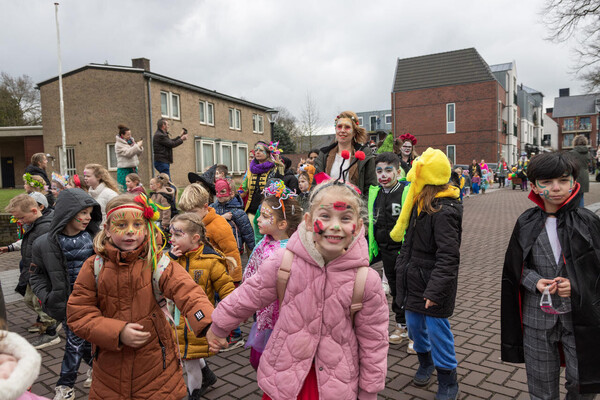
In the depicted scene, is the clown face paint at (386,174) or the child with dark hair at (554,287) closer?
the child with dark hair at (554,287)

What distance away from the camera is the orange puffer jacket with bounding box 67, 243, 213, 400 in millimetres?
2527

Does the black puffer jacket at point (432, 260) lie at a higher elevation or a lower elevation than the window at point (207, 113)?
lower

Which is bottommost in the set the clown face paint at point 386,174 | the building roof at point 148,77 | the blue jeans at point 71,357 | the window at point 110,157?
the blue jeans at point 71,357

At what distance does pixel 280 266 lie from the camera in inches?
90.9

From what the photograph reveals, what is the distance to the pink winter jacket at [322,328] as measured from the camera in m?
2.18

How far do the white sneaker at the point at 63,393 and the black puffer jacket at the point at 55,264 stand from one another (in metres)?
0.55

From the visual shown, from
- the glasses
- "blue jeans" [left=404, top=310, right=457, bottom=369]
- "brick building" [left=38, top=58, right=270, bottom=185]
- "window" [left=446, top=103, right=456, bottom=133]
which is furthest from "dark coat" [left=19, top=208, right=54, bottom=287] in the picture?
"window" [left=446, top=103, right=456, bottom=133]

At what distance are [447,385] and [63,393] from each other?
3.02 meters

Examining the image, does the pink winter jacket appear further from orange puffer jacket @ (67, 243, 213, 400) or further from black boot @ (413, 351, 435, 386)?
black boot @ (413, 351, 435, 386)

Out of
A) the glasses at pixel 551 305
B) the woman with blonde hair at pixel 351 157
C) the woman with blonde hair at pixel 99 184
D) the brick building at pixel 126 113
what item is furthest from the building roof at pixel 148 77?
the glasses at pixel 551 305

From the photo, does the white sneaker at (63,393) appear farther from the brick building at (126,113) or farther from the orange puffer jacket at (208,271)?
the brick building at (126,113)

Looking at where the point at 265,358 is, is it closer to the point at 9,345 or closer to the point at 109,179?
the point at 9,345

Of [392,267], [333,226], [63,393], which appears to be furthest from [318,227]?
[63,393]

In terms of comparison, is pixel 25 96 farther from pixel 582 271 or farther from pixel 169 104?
pixel 582 271
